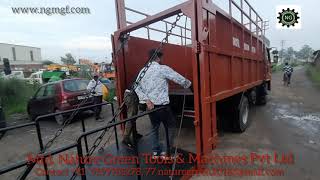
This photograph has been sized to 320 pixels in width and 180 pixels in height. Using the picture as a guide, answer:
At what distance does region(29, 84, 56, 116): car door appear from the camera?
7.57 m

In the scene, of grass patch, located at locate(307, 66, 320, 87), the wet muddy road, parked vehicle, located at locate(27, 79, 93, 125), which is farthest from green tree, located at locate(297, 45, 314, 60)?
parked vehicle, located at locate(27, 79, 93, 125)

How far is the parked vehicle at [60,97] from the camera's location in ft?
23.7

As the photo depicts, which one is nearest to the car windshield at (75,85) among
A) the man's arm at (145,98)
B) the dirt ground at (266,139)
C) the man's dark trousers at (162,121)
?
the dirt ground at (266,139)

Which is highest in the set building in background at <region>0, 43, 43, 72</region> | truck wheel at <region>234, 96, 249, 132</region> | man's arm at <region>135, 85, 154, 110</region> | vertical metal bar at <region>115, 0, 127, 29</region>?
building in background at <region>0, 43, 43, 72</region>

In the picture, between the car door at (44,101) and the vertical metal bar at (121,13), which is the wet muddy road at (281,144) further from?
the car door at (44,101)

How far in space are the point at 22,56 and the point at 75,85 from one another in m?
55.7

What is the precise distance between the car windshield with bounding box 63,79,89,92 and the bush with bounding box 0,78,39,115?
452 cm

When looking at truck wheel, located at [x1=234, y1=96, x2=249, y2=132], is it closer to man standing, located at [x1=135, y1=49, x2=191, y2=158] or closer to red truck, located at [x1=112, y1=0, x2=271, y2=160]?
red truck, located at [x1=112, y1=0, x2=271, y2=160]

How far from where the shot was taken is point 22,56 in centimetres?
5422

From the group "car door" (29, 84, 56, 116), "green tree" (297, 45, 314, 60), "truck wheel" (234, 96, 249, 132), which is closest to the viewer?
"truck wheel" (234, 96, 249, 132)

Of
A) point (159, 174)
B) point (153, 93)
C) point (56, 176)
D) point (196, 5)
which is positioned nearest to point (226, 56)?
point (196, 5)

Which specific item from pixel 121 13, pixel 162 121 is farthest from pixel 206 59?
pixel 121 13

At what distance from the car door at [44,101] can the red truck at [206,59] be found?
13.0 feet

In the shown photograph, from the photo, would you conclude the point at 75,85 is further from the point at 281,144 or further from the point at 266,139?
the point at 281,144
